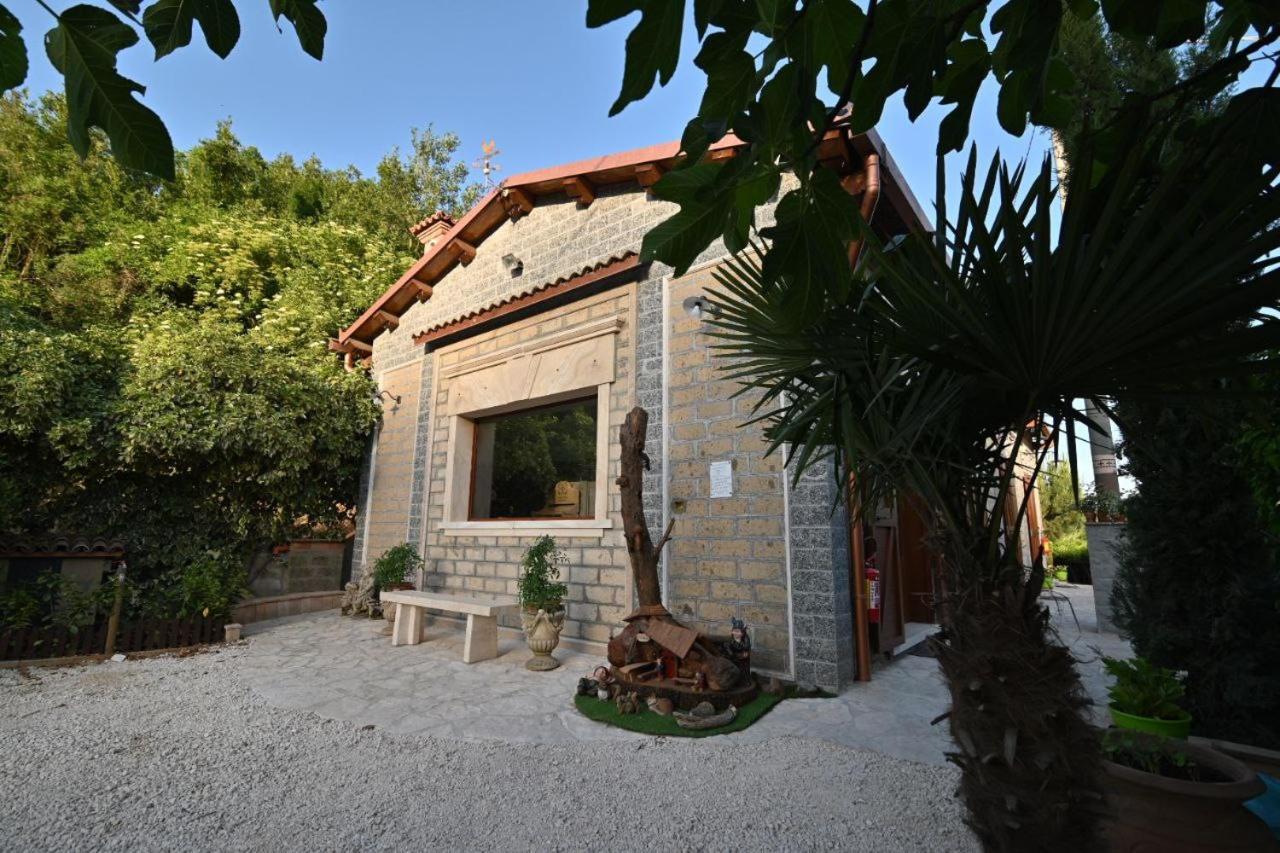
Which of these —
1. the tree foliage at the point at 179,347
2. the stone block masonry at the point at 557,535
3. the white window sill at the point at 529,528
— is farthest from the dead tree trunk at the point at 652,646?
the tree foliage at the point at 179,347

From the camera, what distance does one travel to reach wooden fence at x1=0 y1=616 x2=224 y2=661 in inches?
190

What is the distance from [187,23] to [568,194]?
5.90 meters

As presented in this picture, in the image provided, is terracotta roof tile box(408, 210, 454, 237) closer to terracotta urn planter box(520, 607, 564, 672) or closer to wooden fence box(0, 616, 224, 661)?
wooden fence box(0, 616, 224, 661)

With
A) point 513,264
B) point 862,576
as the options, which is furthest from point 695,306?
point 513,264

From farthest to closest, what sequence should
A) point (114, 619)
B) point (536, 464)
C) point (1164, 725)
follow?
1. point (536, 464)
2. point (114, 619)
3. point (1164, 725)

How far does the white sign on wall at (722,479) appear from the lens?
177 inches

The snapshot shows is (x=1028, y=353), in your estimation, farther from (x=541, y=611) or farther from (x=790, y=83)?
(x=541, y=611)

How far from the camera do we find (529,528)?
5.88 meters

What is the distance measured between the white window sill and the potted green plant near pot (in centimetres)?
45

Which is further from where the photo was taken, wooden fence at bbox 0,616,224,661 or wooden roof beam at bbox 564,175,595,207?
wooden roof beam at bbox 564,175,595,207

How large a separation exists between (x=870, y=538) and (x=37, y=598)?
7.57 m

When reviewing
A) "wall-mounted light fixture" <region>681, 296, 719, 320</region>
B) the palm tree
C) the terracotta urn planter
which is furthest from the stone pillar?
the palm tree

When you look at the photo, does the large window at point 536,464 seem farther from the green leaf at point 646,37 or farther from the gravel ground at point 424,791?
the green leaf at point 646,37

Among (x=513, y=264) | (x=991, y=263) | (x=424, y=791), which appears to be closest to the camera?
(x=991, y=263)
